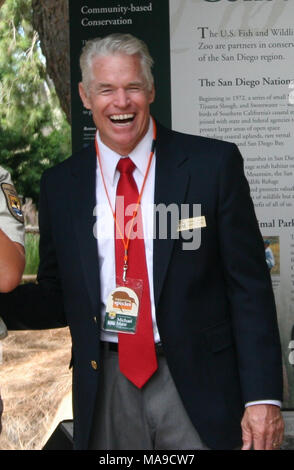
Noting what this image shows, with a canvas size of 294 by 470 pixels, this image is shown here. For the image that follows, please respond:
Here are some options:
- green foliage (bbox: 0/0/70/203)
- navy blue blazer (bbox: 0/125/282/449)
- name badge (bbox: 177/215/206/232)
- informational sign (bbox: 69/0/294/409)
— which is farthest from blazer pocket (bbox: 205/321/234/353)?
green foliage (bbox: 0/0/70/203)

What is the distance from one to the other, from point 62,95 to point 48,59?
23 centimetres

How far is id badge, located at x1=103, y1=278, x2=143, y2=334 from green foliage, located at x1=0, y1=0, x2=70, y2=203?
3.04 m

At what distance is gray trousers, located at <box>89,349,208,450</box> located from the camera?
78.7 inches

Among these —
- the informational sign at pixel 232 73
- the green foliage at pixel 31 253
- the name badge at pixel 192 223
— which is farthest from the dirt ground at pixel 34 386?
the name badge at pixel 192 223

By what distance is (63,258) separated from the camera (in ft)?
6.89

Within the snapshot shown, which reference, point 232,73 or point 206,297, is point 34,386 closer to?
point 232,73

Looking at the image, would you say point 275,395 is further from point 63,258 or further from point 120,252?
point 63,258

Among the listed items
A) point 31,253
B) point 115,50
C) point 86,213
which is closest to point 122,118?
point 115,50

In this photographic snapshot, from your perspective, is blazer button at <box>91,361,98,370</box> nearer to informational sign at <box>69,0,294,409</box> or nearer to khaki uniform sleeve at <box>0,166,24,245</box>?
khaki uniform sleeve at <box>0,166,24,245</box>

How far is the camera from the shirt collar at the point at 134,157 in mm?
2090

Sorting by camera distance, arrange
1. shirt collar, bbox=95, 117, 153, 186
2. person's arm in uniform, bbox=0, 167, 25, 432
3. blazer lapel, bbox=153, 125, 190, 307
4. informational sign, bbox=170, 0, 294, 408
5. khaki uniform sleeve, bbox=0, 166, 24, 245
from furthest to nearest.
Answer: informational sign, bbox=170, 0, 294, 408 < shirt collar, bbox=95, 117, 153, 186 < blazer lapel, bbox=153, 125, 190, 307 < khaki uniform sleeve, bbox=0, 166, 24, 245 < person's arm in uniform, bbox=0, 167, 25, 432

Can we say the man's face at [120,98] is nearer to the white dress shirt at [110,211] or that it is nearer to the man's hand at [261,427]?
the white dress shirt at [110,211]

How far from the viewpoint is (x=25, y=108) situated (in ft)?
16.6

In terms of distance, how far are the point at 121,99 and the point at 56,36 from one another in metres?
2.12
